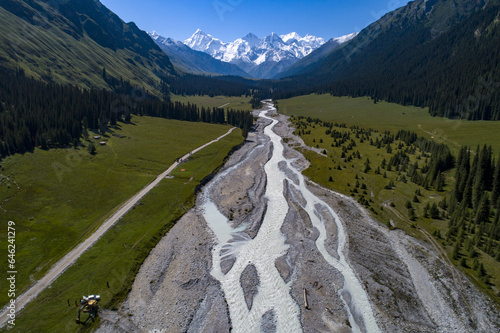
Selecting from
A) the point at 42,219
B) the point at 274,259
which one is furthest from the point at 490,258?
the point at 42,219

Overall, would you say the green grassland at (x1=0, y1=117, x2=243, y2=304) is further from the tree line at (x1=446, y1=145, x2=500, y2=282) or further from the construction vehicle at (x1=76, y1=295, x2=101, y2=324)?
the tree line at (x1=446, y1=145, x2=500, y2=282)

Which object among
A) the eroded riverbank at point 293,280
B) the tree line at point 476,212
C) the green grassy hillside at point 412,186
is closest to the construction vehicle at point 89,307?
the eroded riverbank at point 293,280

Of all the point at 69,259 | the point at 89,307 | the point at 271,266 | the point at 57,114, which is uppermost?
the point at 57,114

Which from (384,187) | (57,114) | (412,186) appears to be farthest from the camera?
(57,114)

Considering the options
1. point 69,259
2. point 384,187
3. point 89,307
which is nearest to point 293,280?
point 89,307

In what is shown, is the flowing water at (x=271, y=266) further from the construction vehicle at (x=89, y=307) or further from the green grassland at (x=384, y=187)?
the construction vehicle at (x=89, y=307)

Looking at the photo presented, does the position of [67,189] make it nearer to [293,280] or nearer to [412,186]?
[293,280]
